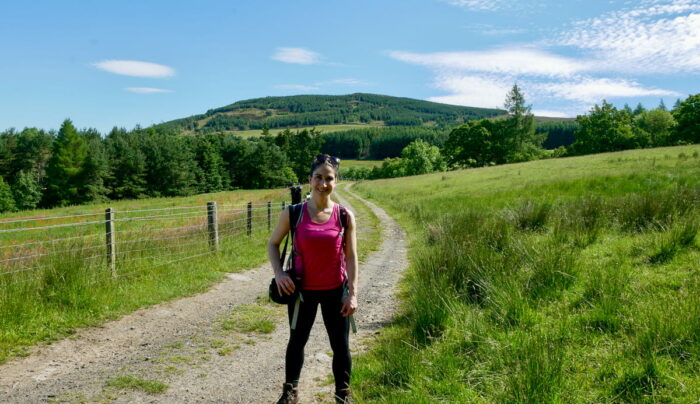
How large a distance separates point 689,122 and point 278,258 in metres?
67.1

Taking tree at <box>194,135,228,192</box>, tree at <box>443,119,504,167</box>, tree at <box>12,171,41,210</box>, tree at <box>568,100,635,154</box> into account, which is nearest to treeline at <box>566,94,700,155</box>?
tree at <box>568,100,635,154</box>

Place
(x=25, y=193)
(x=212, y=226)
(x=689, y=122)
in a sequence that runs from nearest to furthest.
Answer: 1. (x=212, y=226)
2. (x=689, y=122)
3. (x=25, y=193)

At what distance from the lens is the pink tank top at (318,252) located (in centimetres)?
292

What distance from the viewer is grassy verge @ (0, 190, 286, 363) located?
4.89 meters

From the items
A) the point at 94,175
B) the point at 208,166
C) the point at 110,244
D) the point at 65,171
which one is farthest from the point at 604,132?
the point at 65,171

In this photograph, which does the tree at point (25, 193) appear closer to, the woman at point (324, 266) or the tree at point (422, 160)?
the tree at point (422, 160)

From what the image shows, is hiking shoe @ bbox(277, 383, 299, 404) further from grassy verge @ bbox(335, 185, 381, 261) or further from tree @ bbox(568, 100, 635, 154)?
tree @ bbox(568, 100, 635, 154)

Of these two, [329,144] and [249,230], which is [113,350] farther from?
[329,144]

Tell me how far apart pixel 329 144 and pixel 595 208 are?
14160cm

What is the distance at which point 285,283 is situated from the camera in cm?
287

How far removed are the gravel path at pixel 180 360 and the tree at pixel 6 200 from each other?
205 ft

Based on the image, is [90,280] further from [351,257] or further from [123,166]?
[123,166]

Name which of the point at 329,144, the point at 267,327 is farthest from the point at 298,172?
the point at 267,327

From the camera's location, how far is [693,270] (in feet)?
16.5
